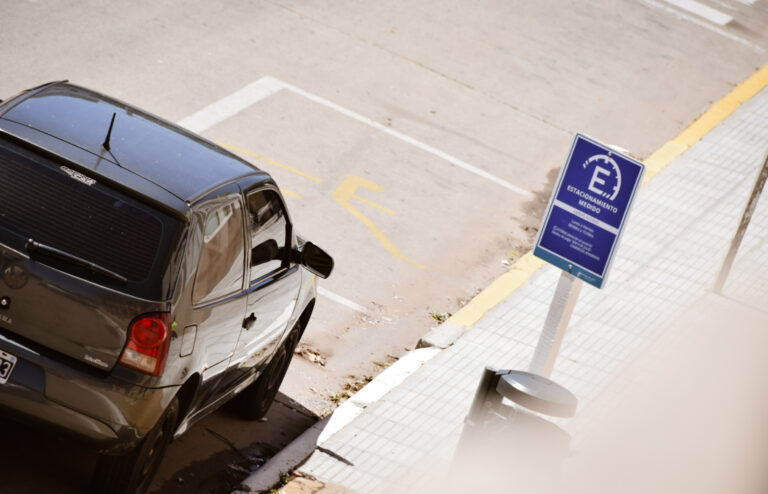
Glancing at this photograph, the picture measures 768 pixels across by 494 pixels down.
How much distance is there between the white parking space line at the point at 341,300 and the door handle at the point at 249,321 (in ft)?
10.6

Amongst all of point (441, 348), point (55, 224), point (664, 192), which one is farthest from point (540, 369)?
point (664, 192)

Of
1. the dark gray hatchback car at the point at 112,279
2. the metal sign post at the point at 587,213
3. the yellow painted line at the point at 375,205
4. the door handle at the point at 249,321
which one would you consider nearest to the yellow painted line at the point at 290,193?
the yellow painted line at the point at 375,205

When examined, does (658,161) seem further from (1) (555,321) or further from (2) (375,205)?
(1) (555,321)

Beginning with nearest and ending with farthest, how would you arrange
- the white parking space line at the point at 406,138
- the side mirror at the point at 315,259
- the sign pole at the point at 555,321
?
the sign pole at the point at 555,321, the side mirror at the point at 315,259, the white parking space line at the point at 406,138

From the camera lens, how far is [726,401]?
28.0ft

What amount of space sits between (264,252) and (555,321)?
6.16ft

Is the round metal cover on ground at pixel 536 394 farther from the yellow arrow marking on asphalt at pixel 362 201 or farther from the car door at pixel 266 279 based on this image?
the yellow arrow marking on asphalt at pixel 362 201

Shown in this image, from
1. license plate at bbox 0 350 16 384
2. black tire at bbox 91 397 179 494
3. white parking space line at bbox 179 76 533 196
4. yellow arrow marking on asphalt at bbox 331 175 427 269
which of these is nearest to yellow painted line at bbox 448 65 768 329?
yellow arrow marking on asphalt at bbox 331 175 427 269

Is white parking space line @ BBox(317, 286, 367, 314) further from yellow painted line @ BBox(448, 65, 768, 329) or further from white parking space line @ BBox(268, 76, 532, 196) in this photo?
white parking space line @ BBox(268, 76, 532, 196)

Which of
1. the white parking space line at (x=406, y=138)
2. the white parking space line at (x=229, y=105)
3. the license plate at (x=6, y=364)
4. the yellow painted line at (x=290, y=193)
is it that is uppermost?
the white parking space line at (x=406, y=138)

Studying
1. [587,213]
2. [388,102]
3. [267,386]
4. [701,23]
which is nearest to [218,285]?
[267,386]

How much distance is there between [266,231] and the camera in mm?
7195

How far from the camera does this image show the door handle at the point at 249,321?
687 cm

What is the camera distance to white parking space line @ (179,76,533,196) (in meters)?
12.8
